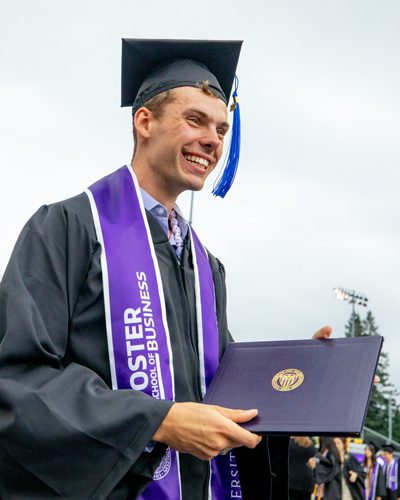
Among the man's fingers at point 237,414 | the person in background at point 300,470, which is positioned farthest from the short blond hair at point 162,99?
the person in background at point 300,470

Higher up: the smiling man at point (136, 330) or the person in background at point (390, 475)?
the smiling man at point (136, 330)

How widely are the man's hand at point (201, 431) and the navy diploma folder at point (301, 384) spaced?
0.25ft

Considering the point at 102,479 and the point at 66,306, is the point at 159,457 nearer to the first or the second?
the point at 102,479

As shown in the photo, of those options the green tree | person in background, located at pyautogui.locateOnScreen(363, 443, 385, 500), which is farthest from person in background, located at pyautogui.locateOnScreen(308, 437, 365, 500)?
the green tree

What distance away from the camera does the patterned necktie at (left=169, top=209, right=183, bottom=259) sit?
2695mm

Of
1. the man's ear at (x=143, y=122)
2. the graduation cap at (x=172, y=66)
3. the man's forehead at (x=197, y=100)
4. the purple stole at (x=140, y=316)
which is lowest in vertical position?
the purple stole at (x=140, y=316)

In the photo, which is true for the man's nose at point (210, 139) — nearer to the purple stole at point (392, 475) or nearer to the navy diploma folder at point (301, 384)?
the navy diploma folder at point (301, 384)

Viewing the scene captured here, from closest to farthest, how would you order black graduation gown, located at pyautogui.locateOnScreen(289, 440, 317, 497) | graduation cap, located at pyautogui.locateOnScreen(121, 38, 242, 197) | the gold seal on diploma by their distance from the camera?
the gold seal on diploma
graduation cap, located at pyautogui.locateOnScreen(121, 38, 242, 197)
black graduation gown, located at pyautogui.locateOnScreen(289, 440, 317, 497)

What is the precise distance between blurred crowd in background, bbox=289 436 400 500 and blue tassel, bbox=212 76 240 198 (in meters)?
7.06

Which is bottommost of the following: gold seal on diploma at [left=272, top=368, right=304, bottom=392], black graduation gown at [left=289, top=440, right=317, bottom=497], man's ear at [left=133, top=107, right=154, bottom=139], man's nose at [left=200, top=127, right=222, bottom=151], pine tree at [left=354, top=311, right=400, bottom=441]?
pine tree at [left=354, top=311, right=400, bottom=441]

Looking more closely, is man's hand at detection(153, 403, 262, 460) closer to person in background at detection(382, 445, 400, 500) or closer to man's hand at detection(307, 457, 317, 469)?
man's hand at detection(307, 457, 317, 469)

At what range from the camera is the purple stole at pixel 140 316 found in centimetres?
219

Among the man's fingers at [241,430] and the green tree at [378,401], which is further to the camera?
the green tree at [378,401]

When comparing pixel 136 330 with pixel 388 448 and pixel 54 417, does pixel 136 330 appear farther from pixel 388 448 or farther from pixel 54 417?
pixel 388 448
